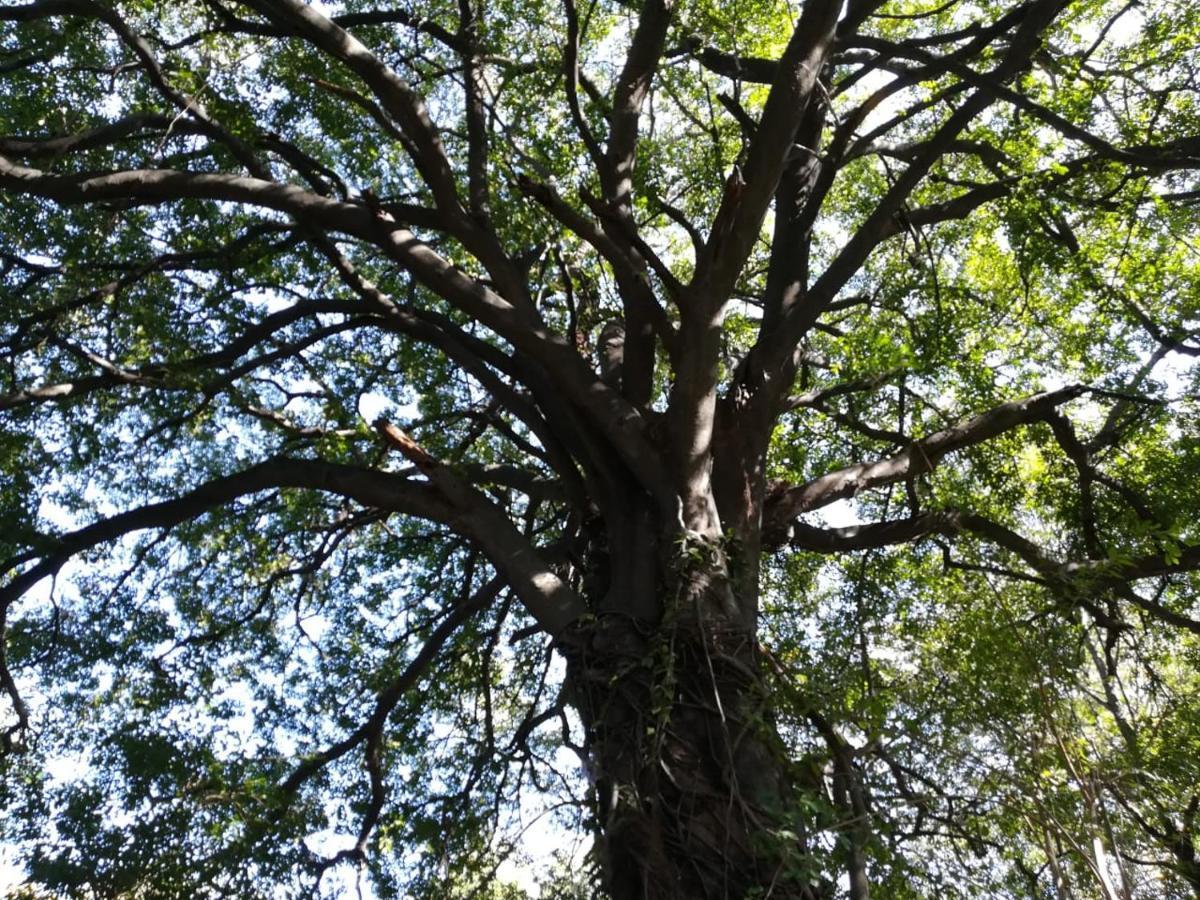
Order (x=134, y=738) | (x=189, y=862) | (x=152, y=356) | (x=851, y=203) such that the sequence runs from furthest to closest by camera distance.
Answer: (x=851, y=203), (x=152, y=356), (x=134, y=738), (x=189, y=862)

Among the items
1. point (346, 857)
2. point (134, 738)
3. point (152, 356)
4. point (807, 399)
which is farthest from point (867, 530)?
point (152, 356)

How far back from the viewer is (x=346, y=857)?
7.14 m

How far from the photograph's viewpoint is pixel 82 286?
7199mm

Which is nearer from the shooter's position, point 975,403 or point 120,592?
point 975,403

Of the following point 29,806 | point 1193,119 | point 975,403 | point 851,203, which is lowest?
point 29,806

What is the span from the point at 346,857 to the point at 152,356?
161 inches

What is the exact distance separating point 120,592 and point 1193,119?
8569mm

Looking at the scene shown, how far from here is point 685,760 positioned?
480 centimetres

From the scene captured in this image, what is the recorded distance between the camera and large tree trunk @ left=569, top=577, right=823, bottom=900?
4.45 metres

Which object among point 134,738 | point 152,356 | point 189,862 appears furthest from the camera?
point 152,356

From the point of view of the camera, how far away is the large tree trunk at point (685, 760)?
4.45 meters

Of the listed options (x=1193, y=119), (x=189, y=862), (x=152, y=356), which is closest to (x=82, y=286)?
(x=152, y=356)

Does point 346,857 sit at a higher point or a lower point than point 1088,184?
lower

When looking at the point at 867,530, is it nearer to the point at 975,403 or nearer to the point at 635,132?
the point at 975,403
